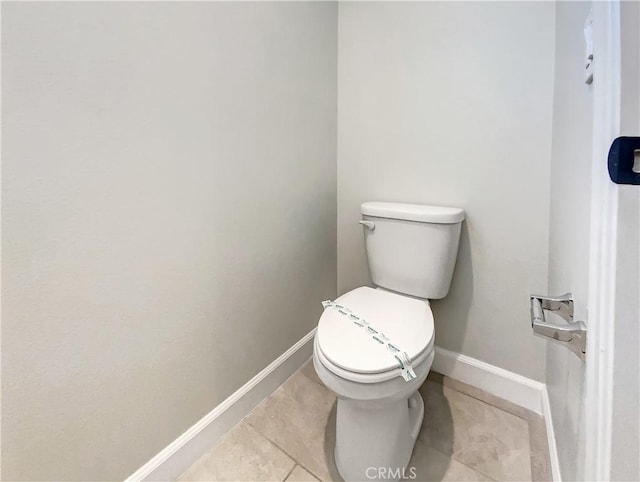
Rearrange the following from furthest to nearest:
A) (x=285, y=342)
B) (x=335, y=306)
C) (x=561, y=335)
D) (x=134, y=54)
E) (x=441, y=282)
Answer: (x=285, y=342), (x=441, y=282), (x=335, y=306), (x=134, y=54), (x=561, y=335)

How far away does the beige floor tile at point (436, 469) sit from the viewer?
975 mm

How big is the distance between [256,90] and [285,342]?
103cm

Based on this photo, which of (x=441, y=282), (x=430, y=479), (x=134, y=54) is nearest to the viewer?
(x=134, y=54)

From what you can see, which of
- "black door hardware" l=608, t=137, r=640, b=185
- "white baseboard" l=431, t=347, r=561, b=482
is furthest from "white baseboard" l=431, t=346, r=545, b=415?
"black door hardware" l=608, t=137, r=640, b=185

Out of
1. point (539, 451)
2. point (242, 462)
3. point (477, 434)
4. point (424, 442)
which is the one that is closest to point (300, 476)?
point (242, 462)

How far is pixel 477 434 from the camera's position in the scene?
1.12 metres

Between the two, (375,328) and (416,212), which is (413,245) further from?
(375,328)

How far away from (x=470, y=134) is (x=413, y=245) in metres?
0.48

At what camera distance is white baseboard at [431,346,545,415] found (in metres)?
1.21

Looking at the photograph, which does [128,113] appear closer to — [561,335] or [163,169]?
[163,169]

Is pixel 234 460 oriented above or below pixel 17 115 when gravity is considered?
below

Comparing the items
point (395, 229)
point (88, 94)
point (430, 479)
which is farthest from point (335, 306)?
point (88, 94)

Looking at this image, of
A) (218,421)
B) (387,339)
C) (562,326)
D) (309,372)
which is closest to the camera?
(562,326)

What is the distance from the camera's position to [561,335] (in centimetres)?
53
